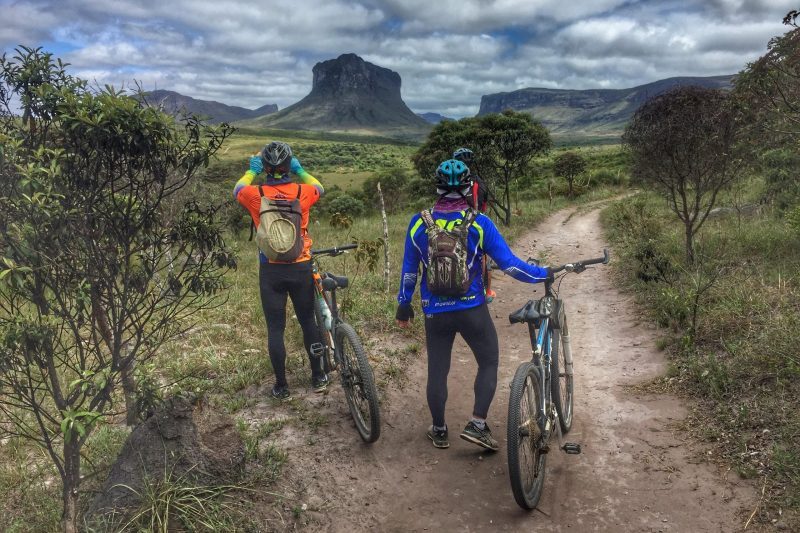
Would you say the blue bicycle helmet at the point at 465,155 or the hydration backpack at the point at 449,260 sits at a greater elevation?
the blue bicycle helmet at the point at 465,155

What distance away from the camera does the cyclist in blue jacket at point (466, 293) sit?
13.0 feet

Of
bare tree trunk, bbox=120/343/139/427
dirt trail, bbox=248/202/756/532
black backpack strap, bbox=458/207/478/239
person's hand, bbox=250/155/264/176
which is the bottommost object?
dirt trail, bbox=248/202/756/532

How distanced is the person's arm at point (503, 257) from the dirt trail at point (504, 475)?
1685mm

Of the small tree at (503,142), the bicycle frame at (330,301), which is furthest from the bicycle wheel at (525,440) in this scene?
the small tree at (503,142)

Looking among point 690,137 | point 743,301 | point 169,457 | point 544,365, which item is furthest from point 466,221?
point 690,137

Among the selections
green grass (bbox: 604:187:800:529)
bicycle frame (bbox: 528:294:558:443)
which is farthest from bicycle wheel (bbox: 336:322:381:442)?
green grass (bbox: 604:187:800:529)

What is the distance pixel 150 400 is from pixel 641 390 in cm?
492

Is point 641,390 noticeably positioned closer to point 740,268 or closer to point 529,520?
point 529,520

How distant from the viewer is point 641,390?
5.72 metres

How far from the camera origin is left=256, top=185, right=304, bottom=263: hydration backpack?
4516 mm

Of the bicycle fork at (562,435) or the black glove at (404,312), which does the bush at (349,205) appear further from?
the black glove at (404,312)

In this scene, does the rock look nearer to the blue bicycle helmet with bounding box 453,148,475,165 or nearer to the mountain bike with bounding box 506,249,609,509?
the mountain bike with bounding box 506,249,609,509

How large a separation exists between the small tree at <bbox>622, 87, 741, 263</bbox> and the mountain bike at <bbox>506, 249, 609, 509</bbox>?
5735 mm

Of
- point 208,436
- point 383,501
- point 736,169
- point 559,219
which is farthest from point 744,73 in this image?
point 559,219
